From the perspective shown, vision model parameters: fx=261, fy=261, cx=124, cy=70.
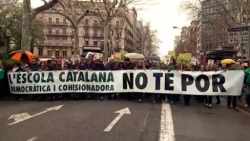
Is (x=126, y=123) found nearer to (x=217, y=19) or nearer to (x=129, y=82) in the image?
(x=129, y=82)

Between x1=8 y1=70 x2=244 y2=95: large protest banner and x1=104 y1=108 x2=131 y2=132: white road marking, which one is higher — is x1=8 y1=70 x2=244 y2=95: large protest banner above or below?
above

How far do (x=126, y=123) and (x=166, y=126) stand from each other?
1.09 m

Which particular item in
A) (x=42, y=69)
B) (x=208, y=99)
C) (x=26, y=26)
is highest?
(x=26, y=26)

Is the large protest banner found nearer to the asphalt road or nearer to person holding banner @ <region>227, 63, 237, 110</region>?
person holding banner @ <region>227, 63, 237, 110</region>

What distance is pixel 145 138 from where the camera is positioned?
5871 mm

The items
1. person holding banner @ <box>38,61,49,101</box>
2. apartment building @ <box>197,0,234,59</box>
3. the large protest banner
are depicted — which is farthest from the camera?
Answer: apartment building @ <box>197,0,234,59</box>

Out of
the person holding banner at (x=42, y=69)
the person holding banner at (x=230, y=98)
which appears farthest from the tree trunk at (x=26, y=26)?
the person holding banner at (x=230, y=98)

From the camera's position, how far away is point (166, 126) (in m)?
7.02

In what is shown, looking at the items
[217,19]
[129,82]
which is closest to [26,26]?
[129,82]

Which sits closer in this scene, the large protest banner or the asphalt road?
the asphalt road

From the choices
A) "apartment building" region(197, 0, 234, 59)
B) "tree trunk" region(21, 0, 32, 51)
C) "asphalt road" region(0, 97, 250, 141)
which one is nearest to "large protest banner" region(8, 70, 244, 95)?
"asphalt road" region(0, 97, 250, 141)

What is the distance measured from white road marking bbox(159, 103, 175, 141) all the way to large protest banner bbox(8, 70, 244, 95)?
4.84 feet

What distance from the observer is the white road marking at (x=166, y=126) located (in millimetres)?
6012

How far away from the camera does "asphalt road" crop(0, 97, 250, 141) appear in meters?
6.02
